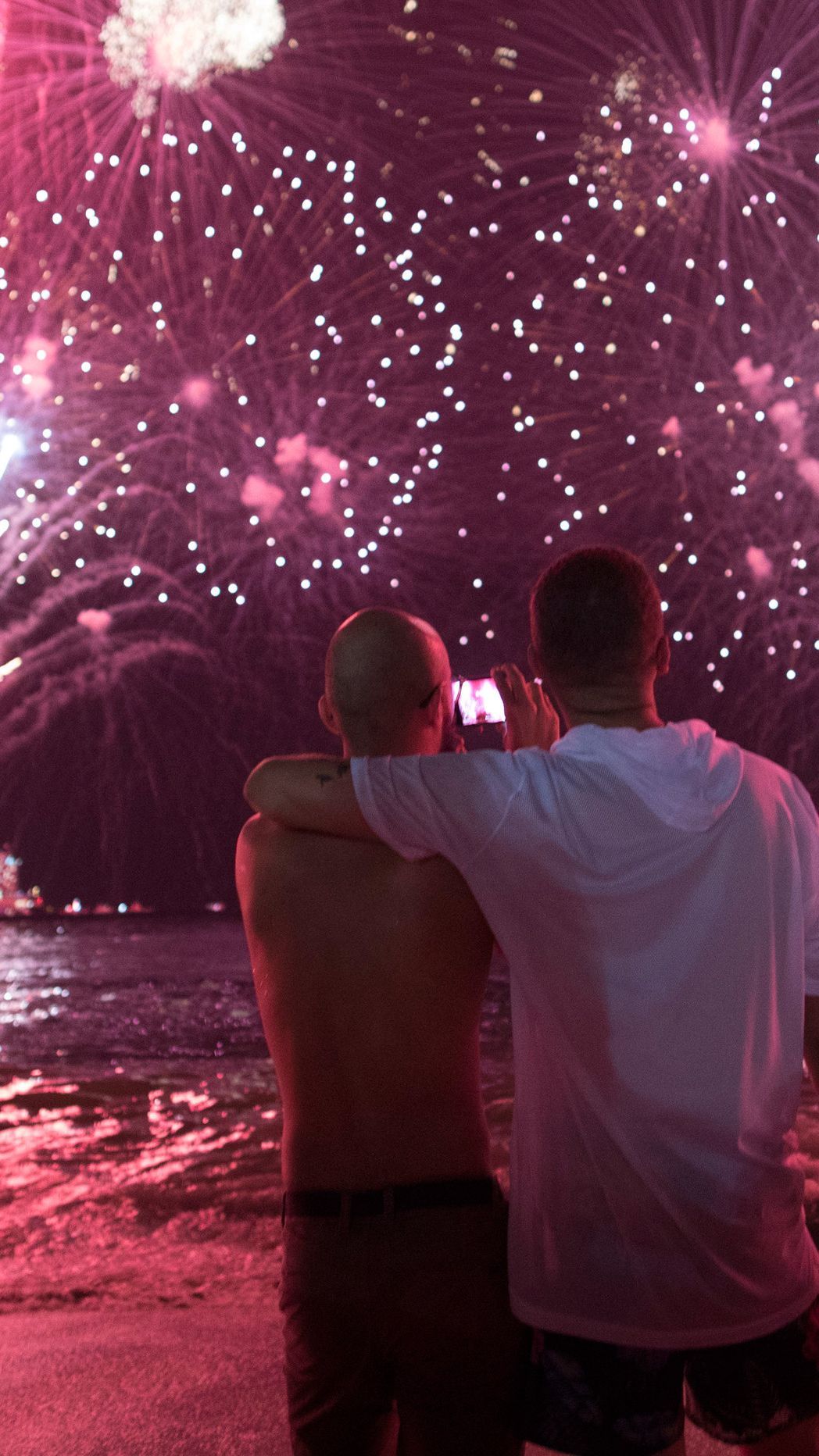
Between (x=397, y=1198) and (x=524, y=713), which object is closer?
(x=397, y=1198)

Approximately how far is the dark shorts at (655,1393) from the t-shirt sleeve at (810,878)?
1.60 ft

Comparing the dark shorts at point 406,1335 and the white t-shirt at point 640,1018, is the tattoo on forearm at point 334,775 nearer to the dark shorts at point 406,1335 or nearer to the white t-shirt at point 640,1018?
the white t-shirt at point 640,1018

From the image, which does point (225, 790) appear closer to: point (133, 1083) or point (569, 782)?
point (133, 1083)

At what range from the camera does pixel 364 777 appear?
1760mm

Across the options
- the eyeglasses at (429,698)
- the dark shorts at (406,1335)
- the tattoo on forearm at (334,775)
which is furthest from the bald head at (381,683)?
the dark shorts at (406,1335)

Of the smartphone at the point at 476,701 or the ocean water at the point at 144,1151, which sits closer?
the smartphone at the point at 476,701

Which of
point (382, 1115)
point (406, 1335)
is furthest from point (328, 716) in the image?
point (406, 1335)

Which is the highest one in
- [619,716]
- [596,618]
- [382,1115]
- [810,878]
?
[596,618]

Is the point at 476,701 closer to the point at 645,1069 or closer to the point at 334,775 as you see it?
the point at 334,775

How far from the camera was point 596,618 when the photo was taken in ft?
5.89

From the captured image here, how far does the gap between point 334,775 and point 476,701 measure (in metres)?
0.47

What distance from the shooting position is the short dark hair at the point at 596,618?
180 centimetres

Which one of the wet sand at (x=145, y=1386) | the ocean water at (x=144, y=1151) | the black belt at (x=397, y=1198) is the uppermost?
the black belt at (x=397, y=1198)

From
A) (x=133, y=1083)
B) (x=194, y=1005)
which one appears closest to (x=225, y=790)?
(x=194, y=1005)
